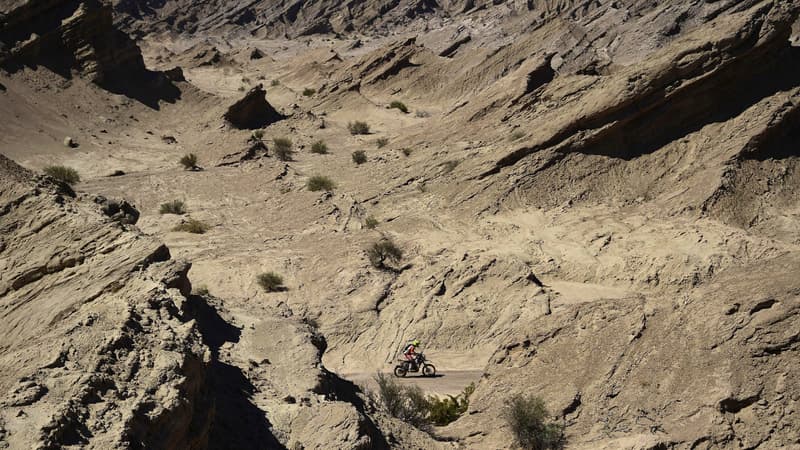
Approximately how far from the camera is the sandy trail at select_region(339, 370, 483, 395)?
11988 mm

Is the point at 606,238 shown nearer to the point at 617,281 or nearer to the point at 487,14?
the point at 617,281

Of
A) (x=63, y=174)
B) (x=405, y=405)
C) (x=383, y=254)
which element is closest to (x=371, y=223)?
(x=383, y=254)

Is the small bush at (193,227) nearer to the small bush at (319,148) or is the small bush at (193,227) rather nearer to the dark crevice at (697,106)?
the small bush at (319,148)

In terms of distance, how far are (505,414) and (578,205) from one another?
1062 cm

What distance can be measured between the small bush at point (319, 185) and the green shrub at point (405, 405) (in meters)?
12.3

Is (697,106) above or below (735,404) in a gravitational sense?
below

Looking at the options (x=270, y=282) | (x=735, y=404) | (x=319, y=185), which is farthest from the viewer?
(x=319, y=185)

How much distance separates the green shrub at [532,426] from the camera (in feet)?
24.5

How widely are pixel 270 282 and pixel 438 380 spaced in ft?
17.4

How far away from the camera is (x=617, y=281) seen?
14305mm

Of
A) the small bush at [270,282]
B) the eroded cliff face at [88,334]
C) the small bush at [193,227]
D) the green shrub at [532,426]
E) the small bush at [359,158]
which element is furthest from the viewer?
the small bush at [359,158]

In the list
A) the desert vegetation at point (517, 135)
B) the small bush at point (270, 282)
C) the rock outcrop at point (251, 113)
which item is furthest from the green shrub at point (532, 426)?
the rock outcrop at point (251, 113)

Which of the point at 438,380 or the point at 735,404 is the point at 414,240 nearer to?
the point at 438,380

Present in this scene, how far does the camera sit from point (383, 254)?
16281mm
